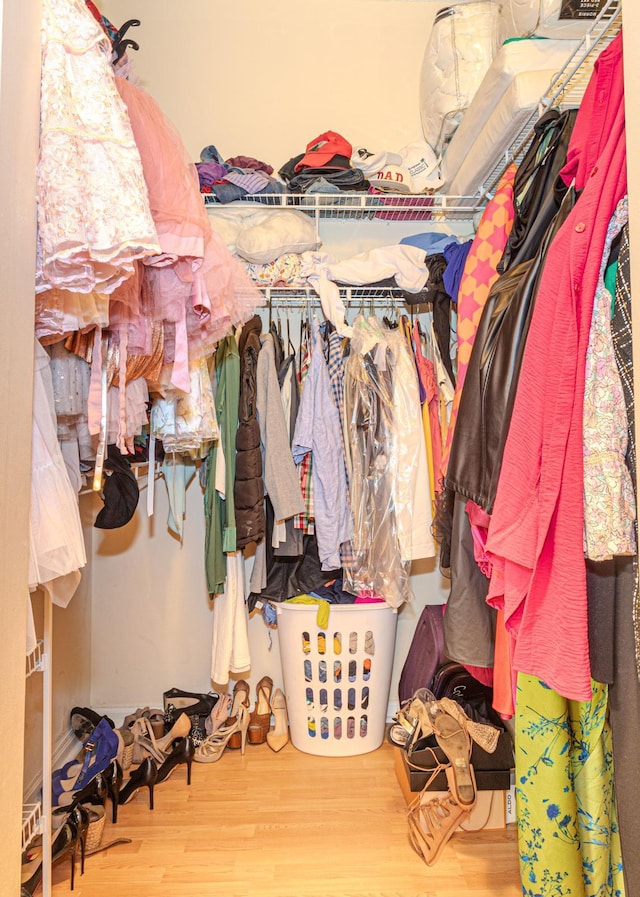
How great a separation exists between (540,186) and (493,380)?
456 millimetres

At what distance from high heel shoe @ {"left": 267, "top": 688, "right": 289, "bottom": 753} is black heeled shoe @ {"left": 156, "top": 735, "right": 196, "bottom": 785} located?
0.31 metres

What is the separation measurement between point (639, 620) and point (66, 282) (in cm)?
104

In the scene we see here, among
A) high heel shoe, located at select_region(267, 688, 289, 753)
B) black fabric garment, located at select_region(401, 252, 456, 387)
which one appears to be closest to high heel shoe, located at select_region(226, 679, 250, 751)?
high heel shoe, located at select_region(267, 688, 289, 753)

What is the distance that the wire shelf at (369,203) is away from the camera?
2.42m

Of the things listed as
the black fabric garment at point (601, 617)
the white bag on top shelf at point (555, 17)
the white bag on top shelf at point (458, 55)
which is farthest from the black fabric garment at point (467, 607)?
the white bag on top shelf at point (458, 55)

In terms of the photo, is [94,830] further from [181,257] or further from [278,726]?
[181,257]

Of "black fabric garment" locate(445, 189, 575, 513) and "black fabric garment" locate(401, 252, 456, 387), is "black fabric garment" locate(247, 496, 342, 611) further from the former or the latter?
"black fabric garment" locate(445, 189, 575, 513)

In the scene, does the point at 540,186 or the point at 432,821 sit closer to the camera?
the point at 540,186

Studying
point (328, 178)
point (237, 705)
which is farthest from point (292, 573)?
point (328, 178)

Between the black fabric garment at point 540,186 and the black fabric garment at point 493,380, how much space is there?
63 millimetres

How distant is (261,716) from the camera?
2463mm

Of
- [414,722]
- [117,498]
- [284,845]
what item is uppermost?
[117,498]

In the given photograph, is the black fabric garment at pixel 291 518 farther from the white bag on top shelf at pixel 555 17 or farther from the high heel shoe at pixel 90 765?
the white bag on top shelf at pixel 555 17

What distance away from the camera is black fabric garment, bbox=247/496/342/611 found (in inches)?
93.0
